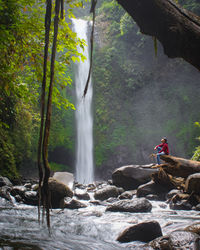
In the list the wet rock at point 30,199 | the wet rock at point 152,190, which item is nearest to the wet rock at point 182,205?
the wet rock at point 152,190

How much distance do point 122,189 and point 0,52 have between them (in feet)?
26.9

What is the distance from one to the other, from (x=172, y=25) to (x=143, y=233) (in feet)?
13.0

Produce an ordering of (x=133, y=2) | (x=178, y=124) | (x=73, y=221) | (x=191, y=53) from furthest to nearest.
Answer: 1. (x=178, y=124)
2. (x=73, y=221)
3. (x=133, y=2)
4. (x=191, y=53)

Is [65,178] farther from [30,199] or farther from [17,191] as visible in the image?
[30,199]

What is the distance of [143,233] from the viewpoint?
429 cm

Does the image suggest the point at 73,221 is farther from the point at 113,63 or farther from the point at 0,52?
the point at 113,63

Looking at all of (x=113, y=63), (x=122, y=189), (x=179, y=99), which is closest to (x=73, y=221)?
(x=122, y=189)

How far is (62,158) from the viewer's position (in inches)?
875

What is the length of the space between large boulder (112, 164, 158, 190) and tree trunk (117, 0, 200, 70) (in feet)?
32.9

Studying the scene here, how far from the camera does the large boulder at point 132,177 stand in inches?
434

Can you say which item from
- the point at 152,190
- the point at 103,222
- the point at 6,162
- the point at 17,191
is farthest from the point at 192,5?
the point at 103,222

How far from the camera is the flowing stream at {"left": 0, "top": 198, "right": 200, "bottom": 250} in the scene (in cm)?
396

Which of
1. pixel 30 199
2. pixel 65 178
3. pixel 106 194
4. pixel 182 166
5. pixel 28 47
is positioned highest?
pixel 28 47

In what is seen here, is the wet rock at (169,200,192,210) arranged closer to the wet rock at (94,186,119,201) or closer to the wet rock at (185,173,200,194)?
the wet rock at (185,173,200,194)
